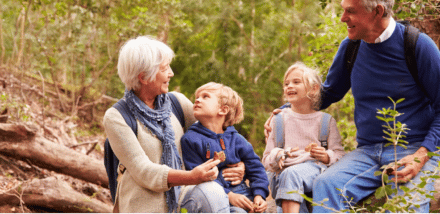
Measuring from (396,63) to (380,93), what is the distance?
0.23 m

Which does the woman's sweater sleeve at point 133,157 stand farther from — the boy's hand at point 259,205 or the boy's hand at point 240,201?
the boy's hand at point 259,205

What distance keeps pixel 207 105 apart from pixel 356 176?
116 centimetres

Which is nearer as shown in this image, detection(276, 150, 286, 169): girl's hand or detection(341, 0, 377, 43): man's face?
detection(341, 0, 377, 43): man's face

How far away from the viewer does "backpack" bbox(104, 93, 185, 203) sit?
283 centimetres

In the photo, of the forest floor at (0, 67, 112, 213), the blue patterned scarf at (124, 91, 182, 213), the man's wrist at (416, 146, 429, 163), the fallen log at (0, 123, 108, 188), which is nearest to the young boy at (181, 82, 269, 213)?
the blue patterned scarf at (124, 91, 182, 213)

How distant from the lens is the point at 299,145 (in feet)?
11.0

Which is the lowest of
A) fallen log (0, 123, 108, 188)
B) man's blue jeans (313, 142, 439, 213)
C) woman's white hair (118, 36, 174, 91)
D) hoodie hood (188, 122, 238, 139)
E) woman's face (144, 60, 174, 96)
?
fallen log (0, 123, 108, 188)

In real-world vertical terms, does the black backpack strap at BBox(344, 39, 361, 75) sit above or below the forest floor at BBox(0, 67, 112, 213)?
above

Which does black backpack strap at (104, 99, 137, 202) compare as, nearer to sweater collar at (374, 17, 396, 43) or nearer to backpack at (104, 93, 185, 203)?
backpack at (104, 93, 185, 203)

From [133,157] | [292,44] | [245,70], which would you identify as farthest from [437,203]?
[292,44]

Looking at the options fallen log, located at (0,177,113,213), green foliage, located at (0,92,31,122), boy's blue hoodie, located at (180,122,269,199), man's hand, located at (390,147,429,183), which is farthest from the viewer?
green foliage, located at (0,92,31,122)

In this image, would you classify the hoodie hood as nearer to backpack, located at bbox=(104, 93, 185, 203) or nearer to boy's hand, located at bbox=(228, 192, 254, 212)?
backpack, located at bbox=(104, 93, 185, 203)

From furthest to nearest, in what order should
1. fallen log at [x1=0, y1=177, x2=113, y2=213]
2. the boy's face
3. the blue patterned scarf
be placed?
fallen log at [x1=0, y1=177, x2=113, y2=213] → the boy's face → the blue patterned scarf

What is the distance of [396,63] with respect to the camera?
3057 mm
